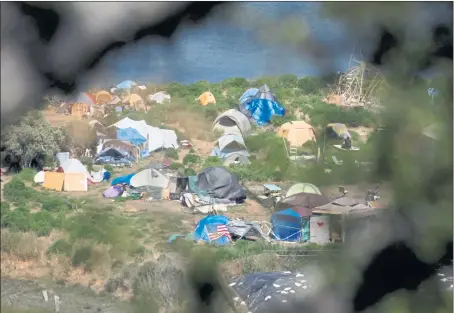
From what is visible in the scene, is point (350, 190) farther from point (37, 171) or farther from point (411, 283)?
point (37, 171)

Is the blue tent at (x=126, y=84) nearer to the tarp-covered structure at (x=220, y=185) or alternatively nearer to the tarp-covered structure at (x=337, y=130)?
the tarp-covered structure at (x=337, y=130)

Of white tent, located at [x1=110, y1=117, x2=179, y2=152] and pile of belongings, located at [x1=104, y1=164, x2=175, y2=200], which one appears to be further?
pile of belongings, located at [x1=104, y1=164, x2=175, y2=200]

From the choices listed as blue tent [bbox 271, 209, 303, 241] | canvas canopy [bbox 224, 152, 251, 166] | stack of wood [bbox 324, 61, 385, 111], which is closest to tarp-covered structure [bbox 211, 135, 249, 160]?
canvas canopy [bbox 224, 152, 251, 166]

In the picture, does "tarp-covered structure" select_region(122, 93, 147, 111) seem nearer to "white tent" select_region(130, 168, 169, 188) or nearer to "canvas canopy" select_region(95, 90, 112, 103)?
"canvas canopy" select_region(95, 90, 112, 103)

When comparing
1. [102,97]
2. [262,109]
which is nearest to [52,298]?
[102,97]

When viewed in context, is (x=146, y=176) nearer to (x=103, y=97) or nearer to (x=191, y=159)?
(x=191, y=159)

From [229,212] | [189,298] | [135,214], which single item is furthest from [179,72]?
[229,212]
